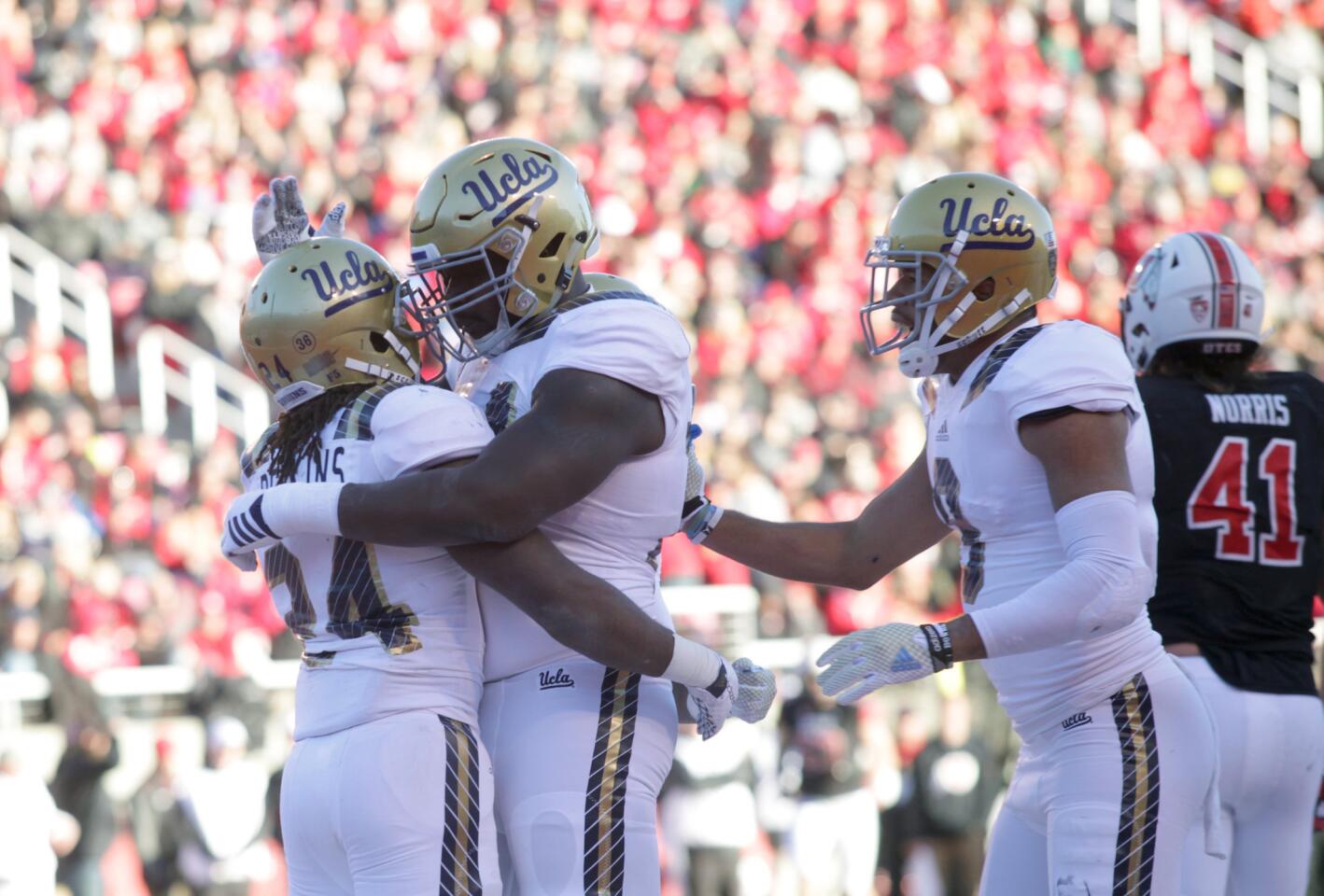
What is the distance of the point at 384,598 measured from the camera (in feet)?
10.3

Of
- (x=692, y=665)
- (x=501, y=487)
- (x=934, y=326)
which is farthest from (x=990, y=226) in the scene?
(x=501, y=487)

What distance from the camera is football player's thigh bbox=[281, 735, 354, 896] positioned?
305 centimetres

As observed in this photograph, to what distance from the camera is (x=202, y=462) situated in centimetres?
1022

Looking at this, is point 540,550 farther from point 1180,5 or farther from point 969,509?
point 1180,5

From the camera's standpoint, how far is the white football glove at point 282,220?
355cm

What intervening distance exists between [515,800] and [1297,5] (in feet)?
49.8

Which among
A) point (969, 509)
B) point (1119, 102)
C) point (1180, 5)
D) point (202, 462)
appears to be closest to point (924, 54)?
point (1119, 102)

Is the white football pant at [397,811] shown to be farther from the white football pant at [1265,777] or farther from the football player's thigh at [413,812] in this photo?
the white football pant at [1265,777]

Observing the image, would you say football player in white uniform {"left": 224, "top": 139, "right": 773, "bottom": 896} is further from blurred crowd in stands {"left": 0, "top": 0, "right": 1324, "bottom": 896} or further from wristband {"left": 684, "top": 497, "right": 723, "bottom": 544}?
blurred crowd in stands {"left": 0, "top": 0, "right": 1324, "bottom": 896}

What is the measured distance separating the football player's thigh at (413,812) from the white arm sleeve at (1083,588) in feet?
3.31

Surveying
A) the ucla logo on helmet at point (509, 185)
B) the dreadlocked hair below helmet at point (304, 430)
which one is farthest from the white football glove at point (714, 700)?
the ucla logo on helmet at point (509, 185)

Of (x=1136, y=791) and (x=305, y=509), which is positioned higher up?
(x=305, y=509)

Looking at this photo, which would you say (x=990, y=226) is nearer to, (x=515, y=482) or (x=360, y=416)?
(x=515, y=482)

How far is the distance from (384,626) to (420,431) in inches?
14.3
